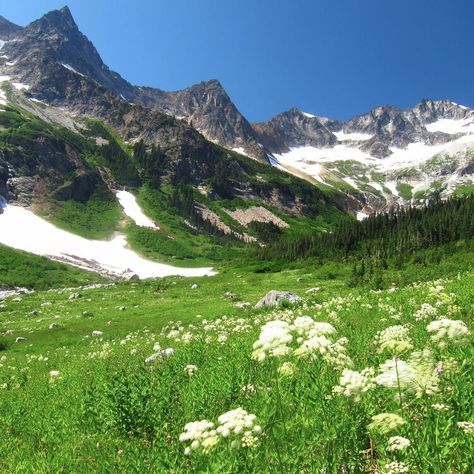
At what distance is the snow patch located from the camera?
164m

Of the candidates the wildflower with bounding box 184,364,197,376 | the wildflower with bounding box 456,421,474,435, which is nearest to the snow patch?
the wildflower with bounding box 184,364,197,376

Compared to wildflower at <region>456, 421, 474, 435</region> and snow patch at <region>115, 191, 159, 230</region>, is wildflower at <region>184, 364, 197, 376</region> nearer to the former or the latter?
wildflower at <region>456, 421, 474, 435</region>

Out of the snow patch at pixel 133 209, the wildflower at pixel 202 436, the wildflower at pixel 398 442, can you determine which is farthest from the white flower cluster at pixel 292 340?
the snow patch at pixel 133 209

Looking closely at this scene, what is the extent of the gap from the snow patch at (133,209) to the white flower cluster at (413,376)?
521 ft

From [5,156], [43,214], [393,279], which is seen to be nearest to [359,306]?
[393,279]

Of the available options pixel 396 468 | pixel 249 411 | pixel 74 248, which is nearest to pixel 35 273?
pixel 74 248

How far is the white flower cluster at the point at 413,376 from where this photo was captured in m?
4.02

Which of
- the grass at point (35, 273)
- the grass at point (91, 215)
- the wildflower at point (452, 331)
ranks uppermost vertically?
the grass at point (91, 215)

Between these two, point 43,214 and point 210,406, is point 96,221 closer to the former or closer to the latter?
point 43,214

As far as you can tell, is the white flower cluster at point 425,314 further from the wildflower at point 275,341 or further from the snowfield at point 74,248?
the snowfield at point 74,248

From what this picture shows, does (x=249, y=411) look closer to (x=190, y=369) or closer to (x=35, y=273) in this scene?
(x=190, y=369)

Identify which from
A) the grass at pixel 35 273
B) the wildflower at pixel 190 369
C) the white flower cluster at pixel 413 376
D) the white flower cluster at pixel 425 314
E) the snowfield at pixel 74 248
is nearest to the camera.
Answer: the white flower cluster at pixel 413 376

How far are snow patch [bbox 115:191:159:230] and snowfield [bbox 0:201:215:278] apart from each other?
21.2 m

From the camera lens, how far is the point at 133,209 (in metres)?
178
